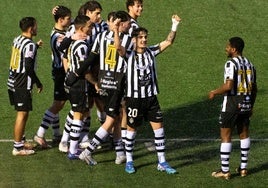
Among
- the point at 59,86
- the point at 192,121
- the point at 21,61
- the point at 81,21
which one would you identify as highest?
the point at 81,21

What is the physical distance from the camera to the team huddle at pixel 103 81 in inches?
528

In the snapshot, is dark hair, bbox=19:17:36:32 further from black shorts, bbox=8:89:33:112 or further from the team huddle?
black shorts, bbox=8:89:33:112

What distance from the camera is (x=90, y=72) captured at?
1419 centimetres

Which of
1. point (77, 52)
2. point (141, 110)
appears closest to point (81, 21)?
point (77, 52)

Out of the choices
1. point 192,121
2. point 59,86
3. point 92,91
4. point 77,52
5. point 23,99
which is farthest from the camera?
point 192,121

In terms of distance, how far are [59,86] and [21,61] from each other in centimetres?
108

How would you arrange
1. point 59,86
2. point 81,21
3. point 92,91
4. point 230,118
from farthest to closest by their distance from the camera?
point 59,86
point 92,91
point 81,21
point 230,118

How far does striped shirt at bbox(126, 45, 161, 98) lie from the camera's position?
1341cm

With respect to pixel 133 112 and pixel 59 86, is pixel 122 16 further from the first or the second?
pixel 59 86

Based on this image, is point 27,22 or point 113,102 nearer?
point 113,102

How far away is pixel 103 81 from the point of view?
14.0m

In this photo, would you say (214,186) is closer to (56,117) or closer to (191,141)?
(191,141)

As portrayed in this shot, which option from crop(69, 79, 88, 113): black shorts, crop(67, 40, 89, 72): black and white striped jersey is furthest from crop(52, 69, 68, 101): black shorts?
crop(67, 40, 89, 72): black and white striped jersey

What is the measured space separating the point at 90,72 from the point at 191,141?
2.41 meters
